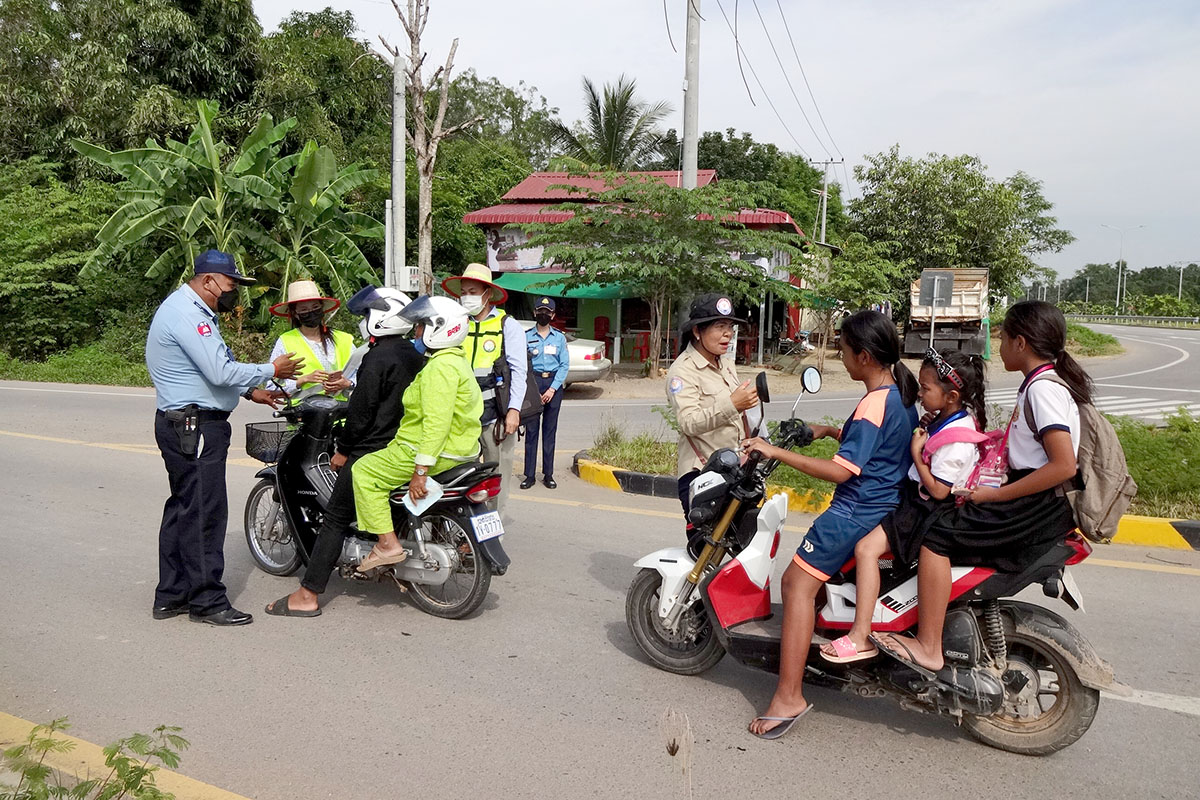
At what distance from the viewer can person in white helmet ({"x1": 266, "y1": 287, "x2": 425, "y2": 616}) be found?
4828mm

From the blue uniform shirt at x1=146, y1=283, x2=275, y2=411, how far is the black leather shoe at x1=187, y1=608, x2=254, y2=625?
1075mm

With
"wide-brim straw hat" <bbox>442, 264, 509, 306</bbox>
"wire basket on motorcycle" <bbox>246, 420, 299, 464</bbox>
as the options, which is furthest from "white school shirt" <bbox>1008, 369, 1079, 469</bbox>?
"wire basket on motorcycle" <bbox>246, 420, 299, 464</bbox>

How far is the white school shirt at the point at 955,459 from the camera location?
3.43 metres

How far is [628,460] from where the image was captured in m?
8.80

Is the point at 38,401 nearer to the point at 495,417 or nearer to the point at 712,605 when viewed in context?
the point at 495,417

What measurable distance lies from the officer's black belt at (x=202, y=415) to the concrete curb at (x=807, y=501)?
9.86 ft

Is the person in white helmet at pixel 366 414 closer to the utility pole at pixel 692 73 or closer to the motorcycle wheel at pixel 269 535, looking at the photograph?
the motorcycle wheel at pixel 269 535

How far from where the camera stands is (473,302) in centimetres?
618

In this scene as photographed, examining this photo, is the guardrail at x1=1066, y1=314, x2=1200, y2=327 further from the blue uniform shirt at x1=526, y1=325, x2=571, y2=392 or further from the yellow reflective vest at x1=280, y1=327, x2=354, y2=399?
the yellow reflective vest at x1=280, y1=327, x2=354, y2=399

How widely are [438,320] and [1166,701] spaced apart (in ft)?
12.2

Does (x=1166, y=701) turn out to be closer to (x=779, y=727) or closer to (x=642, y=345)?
(x=779, y=727)

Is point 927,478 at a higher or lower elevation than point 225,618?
higher

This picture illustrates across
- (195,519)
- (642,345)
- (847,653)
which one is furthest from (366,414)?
(642,345)

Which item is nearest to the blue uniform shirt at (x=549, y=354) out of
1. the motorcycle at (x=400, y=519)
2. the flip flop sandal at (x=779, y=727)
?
the motorcycle at (x=400, y=519)
